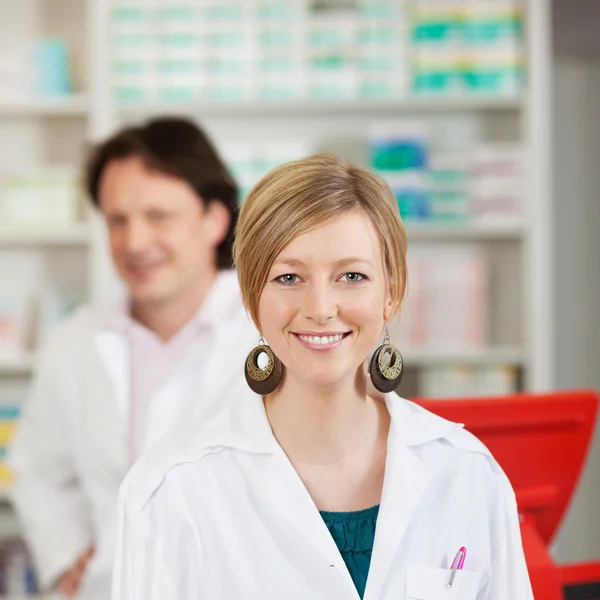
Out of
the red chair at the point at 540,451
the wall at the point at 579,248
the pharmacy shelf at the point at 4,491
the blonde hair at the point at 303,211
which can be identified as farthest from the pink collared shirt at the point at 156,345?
the wall at the point at 579,248

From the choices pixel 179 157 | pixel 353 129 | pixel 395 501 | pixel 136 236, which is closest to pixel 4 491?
pixel 136 236

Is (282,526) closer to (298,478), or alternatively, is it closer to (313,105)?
(298,478)

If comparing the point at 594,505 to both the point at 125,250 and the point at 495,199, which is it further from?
the point at 125,250

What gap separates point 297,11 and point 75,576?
86.4 inches

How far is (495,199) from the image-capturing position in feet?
11.6

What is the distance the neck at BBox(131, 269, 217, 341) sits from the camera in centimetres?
241

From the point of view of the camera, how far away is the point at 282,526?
3.86 ft

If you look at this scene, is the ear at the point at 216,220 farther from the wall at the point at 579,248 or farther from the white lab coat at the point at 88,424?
the wall at the point at 579,248

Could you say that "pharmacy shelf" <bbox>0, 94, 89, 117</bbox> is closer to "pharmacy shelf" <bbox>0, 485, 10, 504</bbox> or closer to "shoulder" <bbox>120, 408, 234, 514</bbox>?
"pharmacy shelf" <bbox>0, 485, 10, 504</bbox>

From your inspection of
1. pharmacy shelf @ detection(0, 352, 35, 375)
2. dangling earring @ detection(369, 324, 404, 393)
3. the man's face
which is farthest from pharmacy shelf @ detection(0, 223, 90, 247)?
dangling earring @ detection(369, 324, 404, 393)

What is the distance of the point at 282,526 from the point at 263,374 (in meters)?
0.20

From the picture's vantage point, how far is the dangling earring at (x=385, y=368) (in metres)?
1.25


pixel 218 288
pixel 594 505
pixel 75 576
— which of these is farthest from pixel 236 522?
pixel 594 505

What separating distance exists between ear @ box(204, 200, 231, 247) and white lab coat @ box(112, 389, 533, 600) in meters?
1.22
